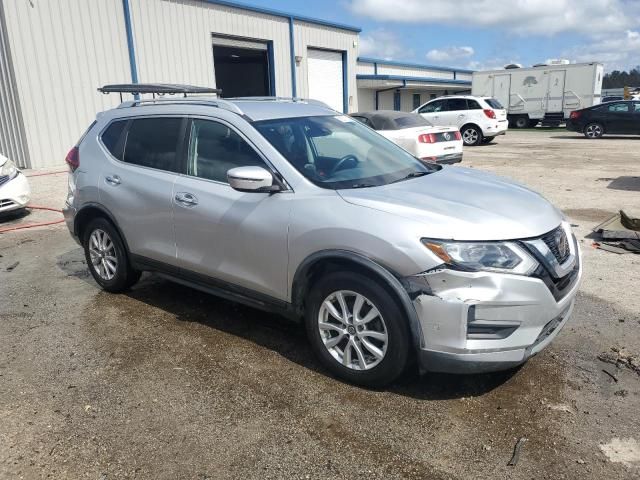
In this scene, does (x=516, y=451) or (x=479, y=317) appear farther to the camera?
(x=479, y=317)

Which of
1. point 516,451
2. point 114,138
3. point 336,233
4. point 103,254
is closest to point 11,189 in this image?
point 103,254

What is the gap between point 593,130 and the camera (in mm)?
23062

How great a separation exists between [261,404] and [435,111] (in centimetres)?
1955

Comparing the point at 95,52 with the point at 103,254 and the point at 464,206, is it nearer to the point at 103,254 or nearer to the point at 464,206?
the point at 103,254

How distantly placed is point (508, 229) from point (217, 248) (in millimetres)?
2077

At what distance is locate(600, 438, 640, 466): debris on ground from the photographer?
107 inches

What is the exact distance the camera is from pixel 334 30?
2461 centimetres

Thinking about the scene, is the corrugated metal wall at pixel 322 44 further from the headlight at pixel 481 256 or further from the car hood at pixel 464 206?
the headlight at pixel 481 256

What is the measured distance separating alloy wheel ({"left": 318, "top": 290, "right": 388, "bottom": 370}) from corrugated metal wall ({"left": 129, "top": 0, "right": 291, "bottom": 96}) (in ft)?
49.1

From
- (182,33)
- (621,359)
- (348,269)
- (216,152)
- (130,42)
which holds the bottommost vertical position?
(621,359)

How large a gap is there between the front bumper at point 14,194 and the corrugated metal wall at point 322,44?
1527 cm

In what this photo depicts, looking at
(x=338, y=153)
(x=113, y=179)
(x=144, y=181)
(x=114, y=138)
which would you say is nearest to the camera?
(x=338, y=153)

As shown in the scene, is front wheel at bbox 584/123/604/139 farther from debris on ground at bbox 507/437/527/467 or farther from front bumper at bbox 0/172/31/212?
debris on ground at bbox 507/437/527/467

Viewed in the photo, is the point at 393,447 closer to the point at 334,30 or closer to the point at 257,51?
the point at 257,51
